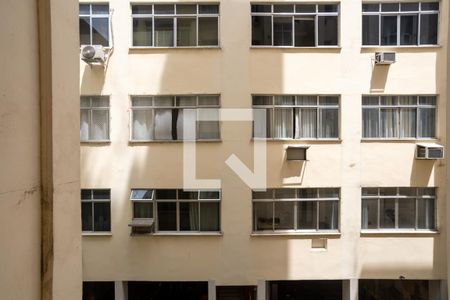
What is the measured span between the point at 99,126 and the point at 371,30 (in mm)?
7237

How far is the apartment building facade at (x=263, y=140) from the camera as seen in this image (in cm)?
923

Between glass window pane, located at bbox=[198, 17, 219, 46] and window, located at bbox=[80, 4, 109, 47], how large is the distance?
2.33 metres

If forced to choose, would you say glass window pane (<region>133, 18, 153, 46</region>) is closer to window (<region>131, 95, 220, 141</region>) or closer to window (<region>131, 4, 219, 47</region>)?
window (<region>131, 4, 219, 47</region>)

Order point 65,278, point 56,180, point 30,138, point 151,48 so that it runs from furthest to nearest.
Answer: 1. point 151,48
2. point 65,278
3. point 56,180
4. point 30,138

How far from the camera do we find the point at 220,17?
9219mm

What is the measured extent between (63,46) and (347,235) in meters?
8.19

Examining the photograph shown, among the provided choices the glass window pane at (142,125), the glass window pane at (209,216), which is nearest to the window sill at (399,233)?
the glass window pane at (209,216)

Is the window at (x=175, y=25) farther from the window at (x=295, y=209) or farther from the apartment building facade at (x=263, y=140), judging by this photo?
the window at (x=295, y=209)

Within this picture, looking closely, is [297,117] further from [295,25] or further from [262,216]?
[262,216]

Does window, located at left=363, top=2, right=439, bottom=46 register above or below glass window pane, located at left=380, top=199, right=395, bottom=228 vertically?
above

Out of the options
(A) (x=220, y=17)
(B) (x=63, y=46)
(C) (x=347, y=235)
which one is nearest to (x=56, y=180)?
(B) (x=63, y=46)

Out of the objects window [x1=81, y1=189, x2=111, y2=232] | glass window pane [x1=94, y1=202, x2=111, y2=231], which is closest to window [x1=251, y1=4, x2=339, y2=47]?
window [x1=81, y1=189, x2=111, y2=232]

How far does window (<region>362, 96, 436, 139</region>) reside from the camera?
9.34 m

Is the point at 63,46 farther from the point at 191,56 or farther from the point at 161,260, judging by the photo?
the point at 161,260
